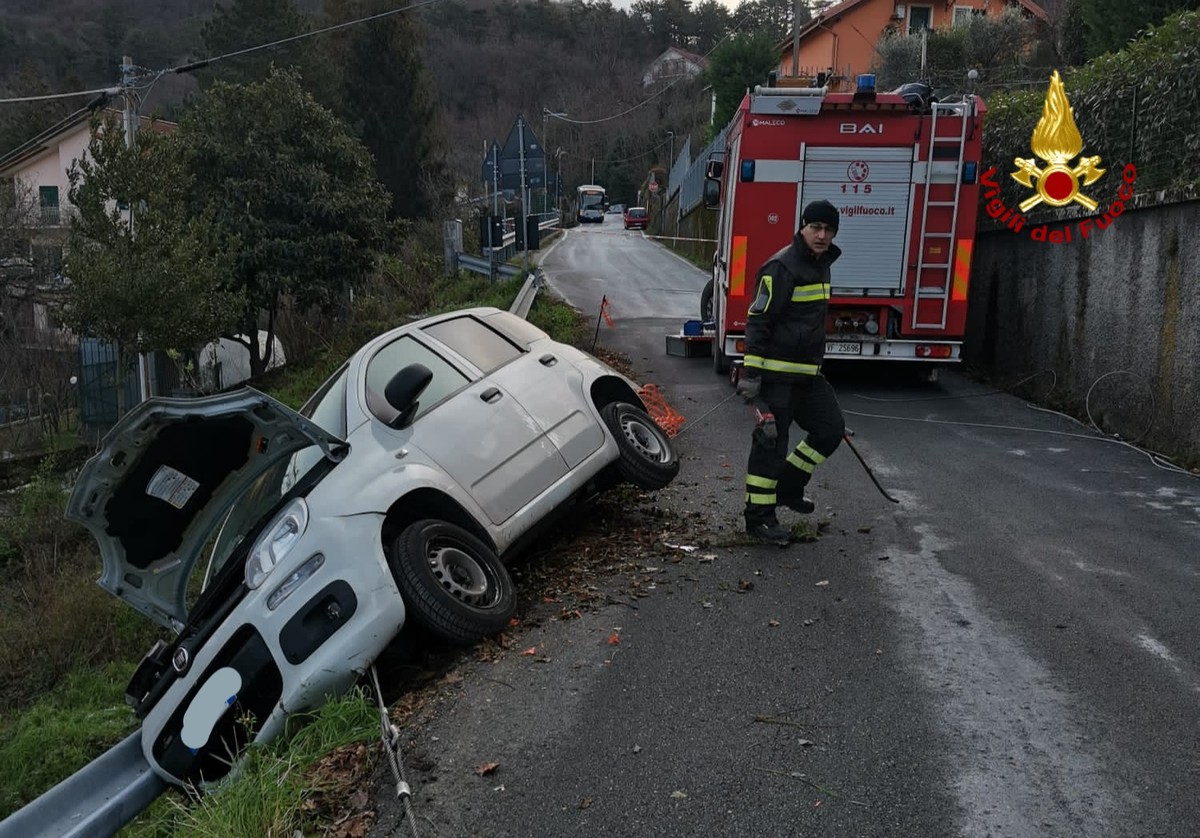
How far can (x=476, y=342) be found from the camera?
648cm

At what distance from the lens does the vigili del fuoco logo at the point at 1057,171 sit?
1048 centimetres

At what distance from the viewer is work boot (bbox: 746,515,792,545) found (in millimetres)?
6168

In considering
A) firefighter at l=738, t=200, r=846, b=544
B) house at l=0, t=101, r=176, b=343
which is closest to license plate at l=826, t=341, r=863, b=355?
firefighter at l=738, t=200, r=846, b=544

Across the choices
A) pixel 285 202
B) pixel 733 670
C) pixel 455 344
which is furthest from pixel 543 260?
pixel 733 670

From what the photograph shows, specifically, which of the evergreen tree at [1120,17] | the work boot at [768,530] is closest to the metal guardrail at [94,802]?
the work boot at [768,530]

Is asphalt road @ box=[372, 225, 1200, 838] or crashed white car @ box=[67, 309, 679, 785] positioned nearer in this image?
asphalt road @ box=[372, 225, 1200, 838]

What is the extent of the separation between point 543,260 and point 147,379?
15099 millimetres

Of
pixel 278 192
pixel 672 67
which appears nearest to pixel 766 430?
pixel 278 192

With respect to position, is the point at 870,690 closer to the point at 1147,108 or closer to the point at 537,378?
the point at 537,378

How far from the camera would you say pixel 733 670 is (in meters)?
4.49

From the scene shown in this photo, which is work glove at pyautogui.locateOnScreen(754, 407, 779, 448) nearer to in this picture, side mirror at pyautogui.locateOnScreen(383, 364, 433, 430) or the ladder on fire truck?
side mirror at pyautogui.locateOnScreen(383, 364, 433, 430)

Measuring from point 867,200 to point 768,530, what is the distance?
5691 millimetres

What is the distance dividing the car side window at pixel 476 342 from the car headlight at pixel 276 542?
69.6 inches

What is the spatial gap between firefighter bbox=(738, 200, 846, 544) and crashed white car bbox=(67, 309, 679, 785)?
106 centimetres
